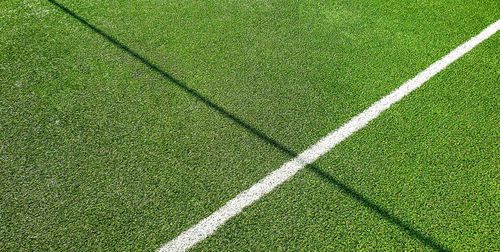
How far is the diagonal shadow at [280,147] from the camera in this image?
3.60 metres

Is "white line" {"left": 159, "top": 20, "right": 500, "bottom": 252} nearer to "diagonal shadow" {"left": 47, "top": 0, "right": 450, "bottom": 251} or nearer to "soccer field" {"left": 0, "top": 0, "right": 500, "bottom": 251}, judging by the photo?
"soccer field" {"left": 0, "top": 0, "right": 500, "bottom": 251}

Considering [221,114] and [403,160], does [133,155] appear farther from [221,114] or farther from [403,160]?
[403,160]

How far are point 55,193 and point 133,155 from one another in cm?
66

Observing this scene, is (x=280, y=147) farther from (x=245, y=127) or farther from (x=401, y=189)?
(x=401, y=189)

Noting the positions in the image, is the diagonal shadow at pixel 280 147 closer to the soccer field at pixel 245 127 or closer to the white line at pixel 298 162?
the soccer field at pixel 245 127

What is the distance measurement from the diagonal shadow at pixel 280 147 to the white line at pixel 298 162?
0.15m

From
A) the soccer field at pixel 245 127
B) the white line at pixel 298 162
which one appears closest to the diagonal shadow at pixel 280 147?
the soccer field at pixel 245 127

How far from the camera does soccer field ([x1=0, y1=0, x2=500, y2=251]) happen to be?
3.55 metres

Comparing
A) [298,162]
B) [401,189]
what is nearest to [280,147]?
[298,162]

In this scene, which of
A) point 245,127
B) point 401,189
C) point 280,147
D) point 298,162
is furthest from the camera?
point 245,127

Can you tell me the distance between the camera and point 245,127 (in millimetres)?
4230

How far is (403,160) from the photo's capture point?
4.10 meters

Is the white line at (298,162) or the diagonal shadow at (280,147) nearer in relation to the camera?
the white line at (298,162)

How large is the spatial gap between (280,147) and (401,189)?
3.47ft
